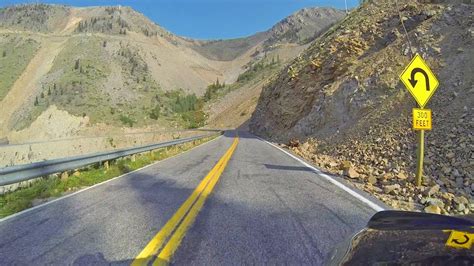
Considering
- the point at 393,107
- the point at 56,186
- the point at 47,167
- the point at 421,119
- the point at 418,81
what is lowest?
the point at 56,186

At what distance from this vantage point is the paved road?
15.7ft

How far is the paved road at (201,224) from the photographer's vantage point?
478cm

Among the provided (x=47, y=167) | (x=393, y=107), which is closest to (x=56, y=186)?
(x=47, y=167)

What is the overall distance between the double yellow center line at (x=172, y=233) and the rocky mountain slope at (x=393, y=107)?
3.75 m

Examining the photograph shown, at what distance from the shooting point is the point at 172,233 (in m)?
5.55

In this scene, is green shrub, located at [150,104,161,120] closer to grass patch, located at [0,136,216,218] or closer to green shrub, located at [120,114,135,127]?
green shrub, located at [120,114,135,127]

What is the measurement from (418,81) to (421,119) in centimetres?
88

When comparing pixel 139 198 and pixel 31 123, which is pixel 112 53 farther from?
pixel 139 198

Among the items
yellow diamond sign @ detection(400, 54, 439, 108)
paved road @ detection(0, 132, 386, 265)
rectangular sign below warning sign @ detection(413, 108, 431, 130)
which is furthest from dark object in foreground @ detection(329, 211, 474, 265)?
yellow diamond sign @ detection(400, 54, 439, 108)

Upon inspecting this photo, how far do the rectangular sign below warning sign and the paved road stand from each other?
7.80 ft

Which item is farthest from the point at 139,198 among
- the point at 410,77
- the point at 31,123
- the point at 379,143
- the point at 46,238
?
the point at 31,123

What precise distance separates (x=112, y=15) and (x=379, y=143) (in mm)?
120312

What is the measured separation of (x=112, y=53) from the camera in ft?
273

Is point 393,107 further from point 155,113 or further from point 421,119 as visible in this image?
point 155,113
